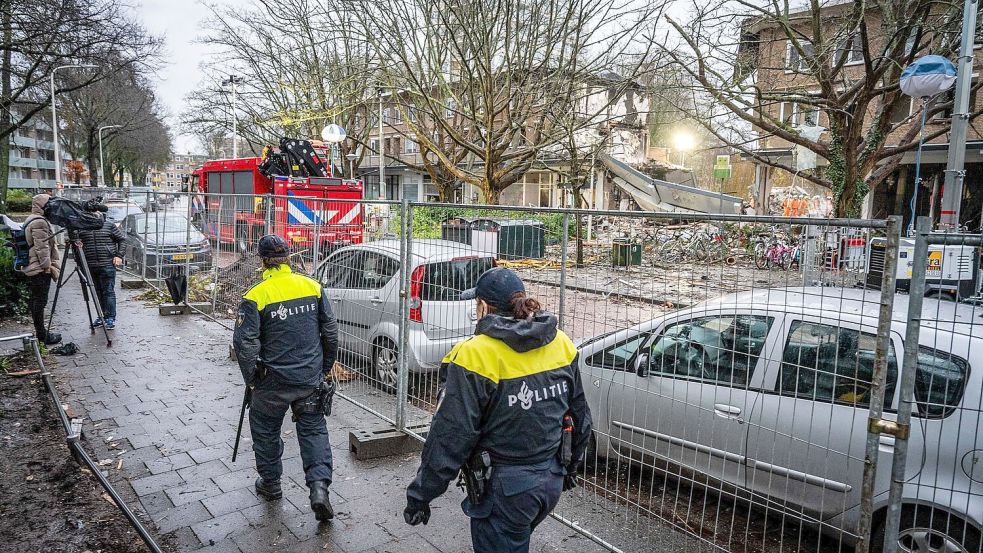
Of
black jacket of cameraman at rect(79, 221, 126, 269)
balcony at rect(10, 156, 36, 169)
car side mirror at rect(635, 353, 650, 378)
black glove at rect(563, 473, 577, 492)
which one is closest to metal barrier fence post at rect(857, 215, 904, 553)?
black glove at rect(563, 473, 577, 492)

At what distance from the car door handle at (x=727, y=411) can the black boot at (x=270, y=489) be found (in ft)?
9.42

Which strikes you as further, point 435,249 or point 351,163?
point 351,163

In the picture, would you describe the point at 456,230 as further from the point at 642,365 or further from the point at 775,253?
the point at 775,253

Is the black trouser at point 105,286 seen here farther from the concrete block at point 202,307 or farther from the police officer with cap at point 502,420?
the police officer with cap at point 502,420

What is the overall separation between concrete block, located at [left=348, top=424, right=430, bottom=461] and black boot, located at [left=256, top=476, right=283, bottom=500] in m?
0.80

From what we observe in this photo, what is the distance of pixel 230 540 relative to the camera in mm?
3680

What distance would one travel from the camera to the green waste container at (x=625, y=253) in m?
3.46

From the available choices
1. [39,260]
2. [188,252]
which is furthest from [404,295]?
[188,252]

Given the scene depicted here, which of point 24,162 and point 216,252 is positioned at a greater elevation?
point 24,162

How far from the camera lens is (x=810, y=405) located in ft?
10.6

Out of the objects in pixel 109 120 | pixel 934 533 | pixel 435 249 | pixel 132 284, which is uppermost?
pixel 109 120

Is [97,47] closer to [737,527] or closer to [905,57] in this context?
[737,527]

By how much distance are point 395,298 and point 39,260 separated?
5.39 metres

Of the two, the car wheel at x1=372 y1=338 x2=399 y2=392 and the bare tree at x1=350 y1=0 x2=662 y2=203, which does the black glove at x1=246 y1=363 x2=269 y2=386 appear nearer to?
the car wheel at x1=372 y1=338 x2=399 y2=392
